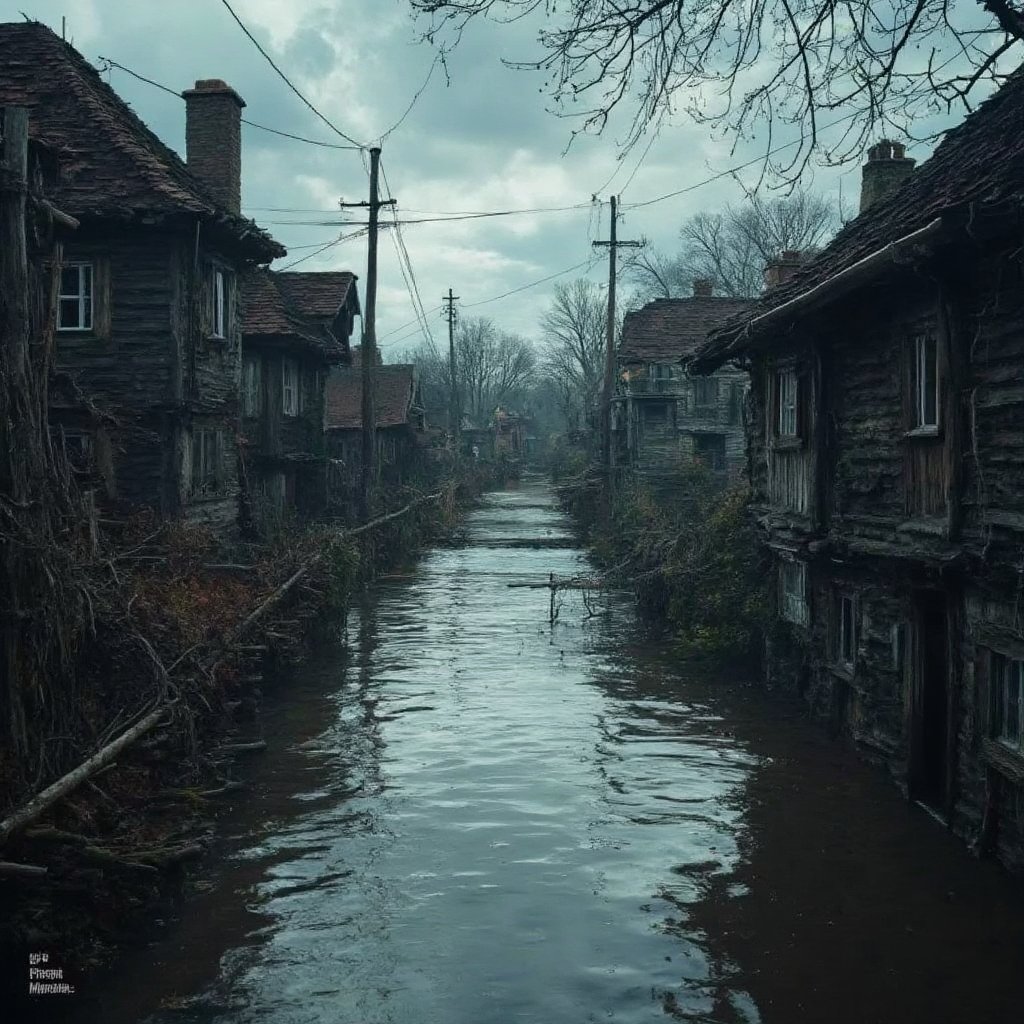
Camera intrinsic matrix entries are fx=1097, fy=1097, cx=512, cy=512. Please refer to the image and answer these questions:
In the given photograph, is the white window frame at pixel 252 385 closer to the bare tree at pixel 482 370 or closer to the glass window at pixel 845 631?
the glass window at pixel 845 631

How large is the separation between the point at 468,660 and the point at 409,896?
10.0 meters

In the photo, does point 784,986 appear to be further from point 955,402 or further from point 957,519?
point 955,402

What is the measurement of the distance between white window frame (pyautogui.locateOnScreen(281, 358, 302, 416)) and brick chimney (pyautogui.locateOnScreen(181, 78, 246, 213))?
6.07 m

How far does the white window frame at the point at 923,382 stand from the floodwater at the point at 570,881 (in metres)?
4.14

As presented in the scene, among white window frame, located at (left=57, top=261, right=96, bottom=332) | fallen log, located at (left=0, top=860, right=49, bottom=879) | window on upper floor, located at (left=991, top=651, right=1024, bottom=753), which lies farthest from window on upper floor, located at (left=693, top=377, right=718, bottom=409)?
fallen log, located at (left=0, top=860, right=49, bottom=879)

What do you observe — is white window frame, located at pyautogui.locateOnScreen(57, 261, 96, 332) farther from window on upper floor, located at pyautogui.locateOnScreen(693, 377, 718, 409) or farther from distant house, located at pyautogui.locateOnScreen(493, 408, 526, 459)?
distant house, located at pyautogui.locateOnScreen(493, 408, 526, 459)

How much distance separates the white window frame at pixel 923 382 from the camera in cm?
1130

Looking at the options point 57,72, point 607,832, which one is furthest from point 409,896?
point 57,72

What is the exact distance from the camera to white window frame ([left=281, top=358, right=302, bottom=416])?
28.9 metres

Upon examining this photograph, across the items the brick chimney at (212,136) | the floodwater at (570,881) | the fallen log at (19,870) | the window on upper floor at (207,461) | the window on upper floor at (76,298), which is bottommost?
the floodwater at (570,881)

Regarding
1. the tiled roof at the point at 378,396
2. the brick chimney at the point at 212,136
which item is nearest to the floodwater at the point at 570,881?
the brick chimney at the point at 212,136

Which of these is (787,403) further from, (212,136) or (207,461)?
(212,136)

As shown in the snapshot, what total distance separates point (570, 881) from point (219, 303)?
583 inches

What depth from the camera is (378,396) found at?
168ft
